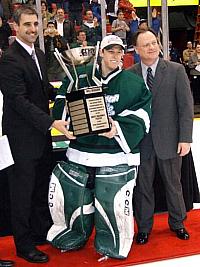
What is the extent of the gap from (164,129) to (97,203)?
0.64 m

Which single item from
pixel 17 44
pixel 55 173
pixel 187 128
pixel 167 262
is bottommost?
pixel 167 262

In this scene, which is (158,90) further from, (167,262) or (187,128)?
(167,262)

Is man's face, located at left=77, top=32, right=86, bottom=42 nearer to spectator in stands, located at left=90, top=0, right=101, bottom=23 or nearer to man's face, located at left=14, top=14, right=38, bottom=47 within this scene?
spectator in stands, located at left=90, top=0, right=101, bottom=23

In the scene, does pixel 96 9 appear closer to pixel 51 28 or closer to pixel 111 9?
pixel 111 9

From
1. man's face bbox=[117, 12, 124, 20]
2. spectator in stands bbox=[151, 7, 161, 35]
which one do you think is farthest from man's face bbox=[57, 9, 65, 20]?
spectator in stands bbox=[151, 7, 161, 35]

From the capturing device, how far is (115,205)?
2.89m

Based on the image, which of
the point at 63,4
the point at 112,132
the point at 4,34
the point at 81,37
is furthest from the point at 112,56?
the point at 63,4

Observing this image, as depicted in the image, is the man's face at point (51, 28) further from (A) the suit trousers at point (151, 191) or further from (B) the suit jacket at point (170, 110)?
(A) the suit trousers at point (151, 191)

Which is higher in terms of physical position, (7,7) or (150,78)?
(7,7)

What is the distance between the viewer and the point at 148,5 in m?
9.02

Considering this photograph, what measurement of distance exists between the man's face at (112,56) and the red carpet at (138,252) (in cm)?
118

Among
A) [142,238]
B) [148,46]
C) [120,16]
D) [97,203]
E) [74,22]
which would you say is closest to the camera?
[97,203]

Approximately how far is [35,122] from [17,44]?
1.55 ft

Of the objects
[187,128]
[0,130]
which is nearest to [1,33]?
[0,130]
